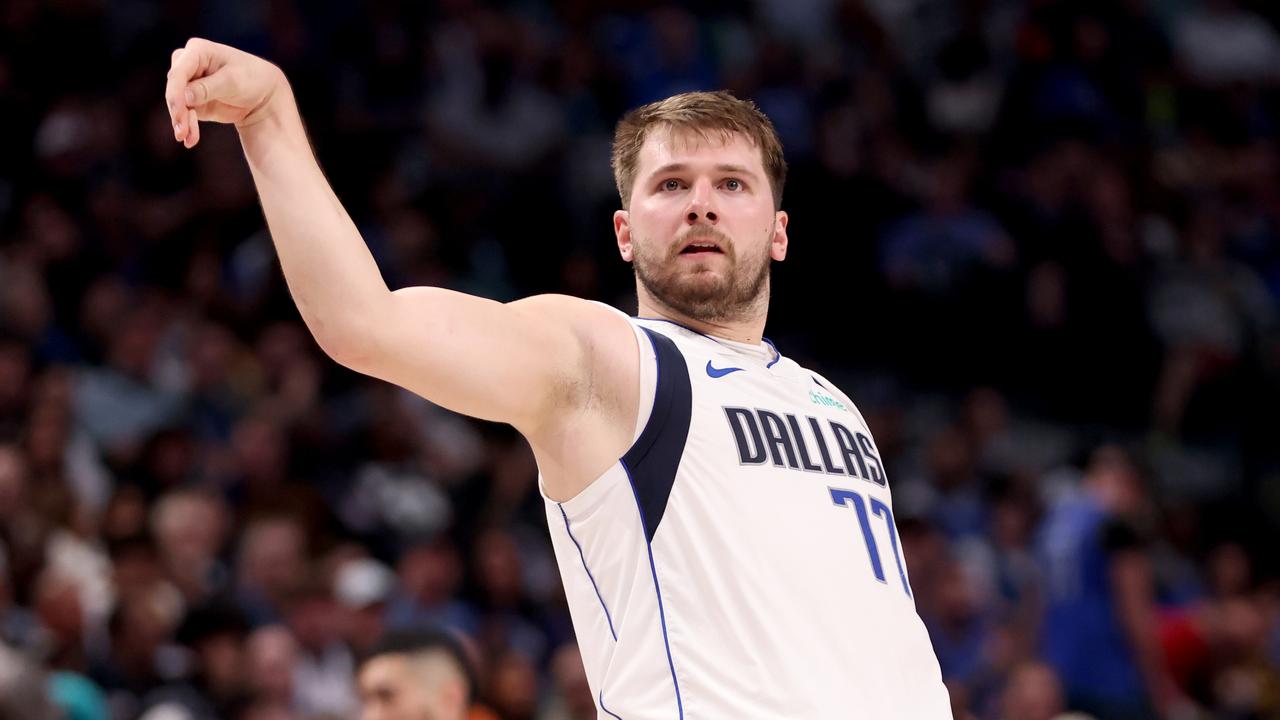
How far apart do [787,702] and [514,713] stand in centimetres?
521

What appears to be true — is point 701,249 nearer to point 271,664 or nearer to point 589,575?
point 589,575

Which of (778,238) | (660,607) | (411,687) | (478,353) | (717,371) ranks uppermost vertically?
(778,238)

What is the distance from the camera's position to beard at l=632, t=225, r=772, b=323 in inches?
147

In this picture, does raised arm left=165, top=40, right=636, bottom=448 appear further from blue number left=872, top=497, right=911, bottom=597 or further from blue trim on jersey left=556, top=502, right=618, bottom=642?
blue number left=872, top=497, right=911, bottom=597

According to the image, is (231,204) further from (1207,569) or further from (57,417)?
(1207,569)

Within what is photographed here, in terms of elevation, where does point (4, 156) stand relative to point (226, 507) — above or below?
above

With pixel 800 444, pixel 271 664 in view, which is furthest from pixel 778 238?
pixel 271 664

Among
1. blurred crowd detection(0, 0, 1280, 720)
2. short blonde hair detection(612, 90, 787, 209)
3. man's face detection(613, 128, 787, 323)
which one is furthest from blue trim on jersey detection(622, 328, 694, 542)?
blurred crowd detection(0, 0, 1280, 720)

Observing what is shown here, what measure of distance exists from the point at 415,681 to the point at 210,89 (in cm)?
233

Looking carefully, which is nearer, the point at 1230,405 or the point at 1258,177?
the point at 1230,405

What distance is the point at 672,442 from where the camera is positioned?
338cm

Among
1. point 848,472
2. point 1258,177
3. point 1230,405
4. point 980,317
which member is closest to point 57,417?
point 848,472

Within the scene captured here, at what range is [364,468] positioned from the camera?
378 inches

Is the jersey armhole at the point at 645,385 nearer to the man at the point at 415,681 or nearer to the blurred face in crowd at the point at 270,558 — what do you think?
the man at the point at 415,681
